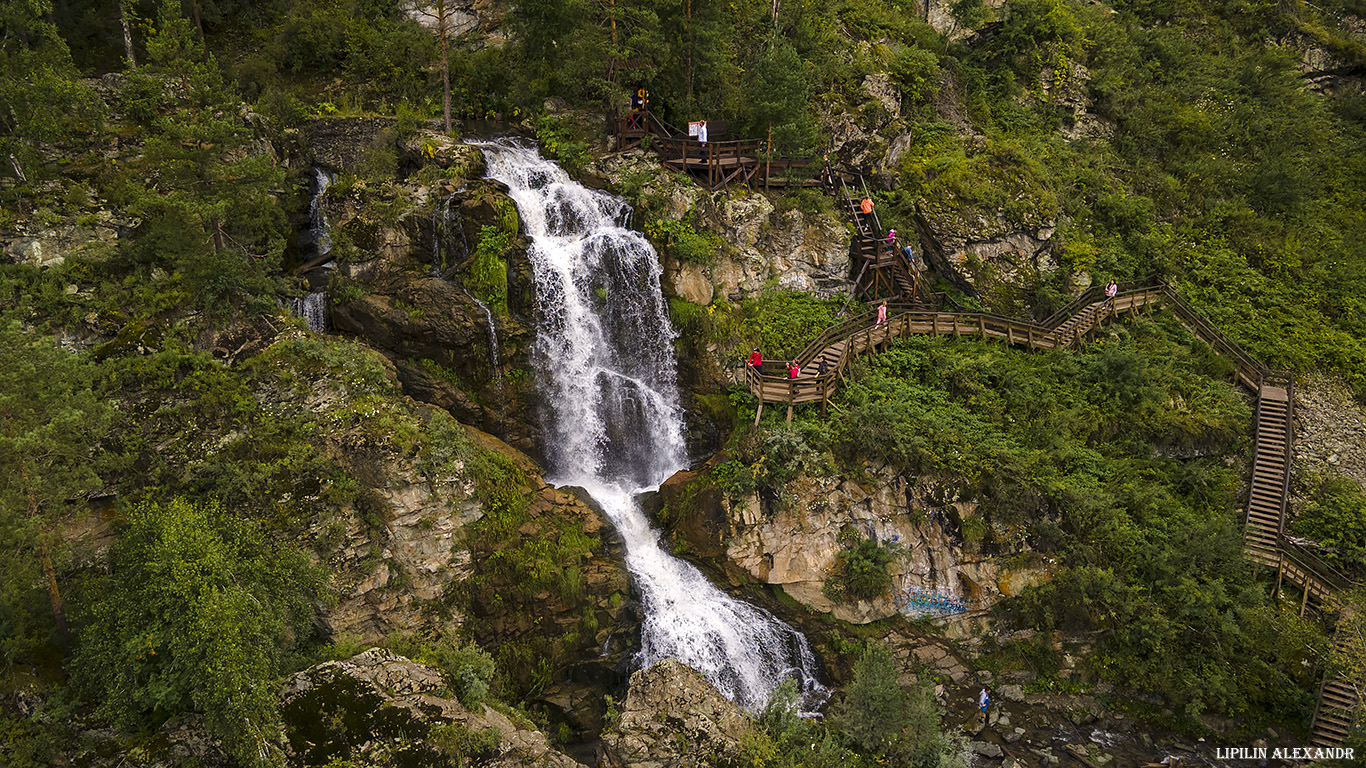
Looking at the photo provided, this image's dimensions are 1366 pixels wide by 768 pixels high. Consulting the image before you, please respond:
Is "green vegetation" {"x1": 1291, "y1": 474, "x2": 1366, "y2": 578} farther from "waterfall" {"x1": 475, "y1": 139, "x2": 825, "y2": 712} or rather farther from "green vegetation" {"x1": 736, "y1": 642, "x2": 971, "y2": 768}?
"waterfall" {"x1": 475, "y1": 139, "x2": 825, "y2": 712}

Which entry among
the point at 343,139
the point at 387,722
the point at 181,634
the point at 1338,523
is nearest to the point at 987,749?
the point at 1338,523

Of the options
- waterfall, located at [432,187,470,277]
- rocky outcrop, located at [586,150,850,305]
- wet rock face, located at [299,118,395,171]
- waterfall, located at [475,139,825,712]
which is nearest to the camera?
waterfall, located at [475,139,825,712]

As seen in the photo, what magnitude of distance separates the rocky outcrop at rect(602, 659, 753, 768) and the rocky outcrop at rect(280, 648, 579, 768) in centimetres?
148

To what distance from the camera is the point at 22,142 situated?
64.7ft

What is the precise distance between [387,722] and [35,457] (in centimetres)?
967

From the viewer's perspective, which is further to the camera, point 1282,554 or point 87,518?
point 1282,554

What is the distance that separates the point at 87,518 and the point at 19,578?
10.2 ft

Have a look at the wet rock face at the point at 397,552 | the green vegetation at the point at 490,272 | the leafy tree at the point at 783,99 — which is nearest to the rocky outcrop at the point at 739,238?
the leafy tree at the point at 783,99

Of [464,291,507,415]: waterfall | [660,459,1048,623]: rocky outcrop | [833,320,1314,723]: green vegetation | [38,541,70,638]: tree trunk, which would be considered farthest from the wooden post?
[38,541,70,638]: tree trunk

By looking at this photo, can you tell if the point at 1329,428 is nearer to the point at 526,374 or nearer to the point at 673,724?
the point at 673,724

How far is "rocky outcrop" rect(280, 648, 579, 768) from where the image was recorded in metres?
13.9

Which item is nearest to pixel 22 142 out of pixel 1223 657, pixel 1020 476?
pixel 1020 476

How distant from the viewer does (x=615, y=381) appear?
79.3 feet

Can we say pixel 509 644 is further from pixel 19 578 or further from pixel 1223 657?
pixel 1223 657
